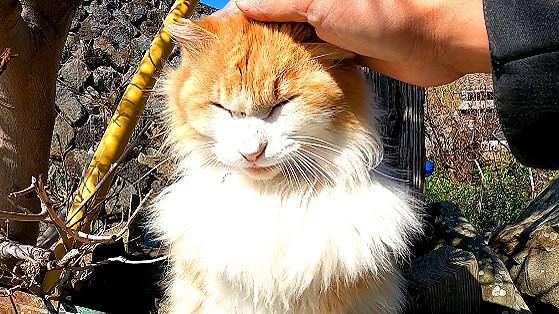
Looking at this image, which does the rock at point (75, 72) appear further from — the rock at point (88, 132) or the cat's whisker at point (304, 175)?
the cat's whisker at point (304, 175)

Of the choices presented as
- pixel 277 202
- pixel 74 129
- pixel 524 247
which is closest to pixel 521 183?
pixel 524 247

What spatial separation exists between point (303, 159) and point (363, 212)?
165 mm

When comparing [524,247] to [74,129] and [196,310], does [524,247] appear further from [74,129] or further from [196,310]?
[74,129]

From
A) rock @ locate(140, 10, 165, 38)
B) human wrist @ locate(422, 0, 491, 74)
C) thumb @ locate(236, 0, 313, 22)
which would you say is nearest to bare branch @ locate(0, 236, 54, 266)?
thumb @ locate(236, 0, 313, 22)

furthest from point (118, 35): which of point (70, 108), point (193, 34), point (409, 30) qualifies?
point (409, 30)

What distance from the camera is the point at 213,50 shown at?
117cm

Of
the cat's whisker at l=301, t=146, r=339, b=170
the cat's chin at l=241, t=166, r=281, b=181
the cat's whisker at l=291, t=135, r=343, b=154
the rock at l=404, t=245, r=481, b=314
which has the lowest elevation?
the rock at l=404, t=245, r=481, b=314

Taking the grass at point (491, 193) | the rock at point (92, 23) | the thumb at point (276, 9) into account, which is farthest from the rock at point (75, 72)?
the thumb at point (276, 9)

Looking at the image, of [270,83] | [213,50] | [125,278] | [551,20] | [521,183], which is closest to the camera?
[551,20]

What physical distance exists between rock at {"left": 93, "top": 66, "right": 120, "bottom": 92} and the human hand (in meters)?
2.35

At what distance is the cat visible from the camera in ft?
3.52

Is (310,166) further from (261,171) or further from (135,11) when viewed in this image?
(135,11)

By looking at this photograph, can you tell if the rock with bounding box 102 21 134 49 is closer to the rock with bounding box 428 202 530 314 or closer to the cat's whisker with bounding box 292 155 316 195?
the rock with bounding box 428 202 530 314

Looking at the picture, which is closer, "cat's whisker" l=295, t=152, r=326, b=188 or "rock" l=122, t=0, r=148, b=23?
"cat's whisker" l=295, t=152, r=326, b=188
